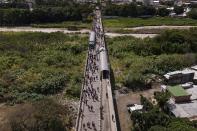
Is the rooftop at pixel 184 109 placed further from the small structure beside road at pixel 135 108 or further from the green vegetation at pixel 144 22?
the green vegetation at pixel 144 22

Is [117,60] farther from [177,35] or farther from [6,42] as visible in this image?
[6,42]

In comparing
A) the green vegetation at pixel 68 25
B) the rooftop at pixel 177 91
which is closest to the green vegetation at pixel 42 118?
the rooftop at pixel 177 91

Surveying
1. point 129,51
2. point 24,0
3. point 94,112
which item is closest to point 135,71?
point 129,51

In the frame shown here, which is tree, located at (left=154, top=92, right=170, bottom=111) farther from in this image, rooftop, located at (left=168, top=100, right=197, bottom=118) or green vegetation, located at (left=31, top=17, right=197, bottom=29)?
green vegetation, located at (left=31, top=17, right=197, bottom=29)

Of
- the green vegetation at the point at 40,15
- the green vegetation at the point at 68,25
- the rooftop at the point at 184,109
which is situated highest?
the green vegetation at the point at 40,15

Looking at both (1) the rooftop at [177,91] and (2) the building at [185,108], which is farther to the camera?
(1) the rooftop at [177,91]

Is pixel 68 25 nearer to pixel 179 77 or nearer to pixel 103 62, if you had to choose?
pixel 103 62

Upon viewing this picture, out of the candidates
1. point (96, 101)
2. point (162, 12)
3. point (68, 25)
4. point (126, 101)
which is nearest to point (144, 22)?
point (162, 12)
